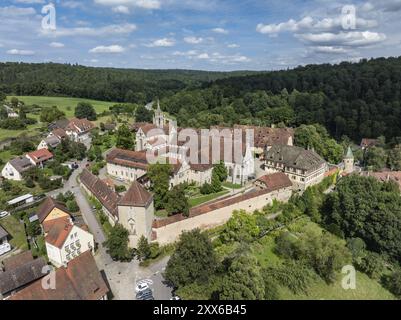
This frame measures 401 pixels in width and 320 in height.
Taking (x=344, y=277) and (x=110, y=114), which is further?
(x=110, y=114)

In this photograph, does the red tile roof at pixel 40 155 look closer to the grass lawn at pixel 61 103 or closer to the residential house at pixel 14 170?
the residential house at pixel 14 170

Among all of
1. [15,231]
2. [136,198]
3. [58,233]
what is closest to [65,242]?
[58,233]

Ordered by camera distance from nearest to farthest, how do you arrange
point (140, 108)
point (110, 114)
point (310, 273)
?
point (310, 273) < point (140, 108) < point (110, 114)

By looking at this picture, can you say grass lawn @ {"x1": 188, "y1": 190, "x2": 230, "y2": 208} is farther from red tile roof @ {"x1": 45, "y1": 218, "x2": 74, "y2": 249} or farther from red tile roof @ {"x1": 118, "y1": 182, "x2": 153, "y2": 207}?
red tile roof @ {"x1": 45, "y1": 218, "x2": 74, "y2": 249}

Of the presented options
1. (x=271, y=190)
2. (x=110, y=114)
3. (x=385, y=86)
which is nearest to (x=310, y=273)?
(x=271, y=190)

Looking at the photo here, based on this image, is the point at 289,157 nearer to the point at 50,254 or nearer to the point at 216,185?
the point at 216,185

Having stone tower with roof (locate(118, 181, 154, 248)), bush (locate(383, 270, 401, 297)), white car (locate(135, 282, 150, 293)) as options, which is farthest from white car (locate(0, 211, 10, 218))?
bush (locate(383, 270, 401, 297))

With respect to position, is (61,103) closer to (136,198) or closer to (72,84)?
(72,84)
